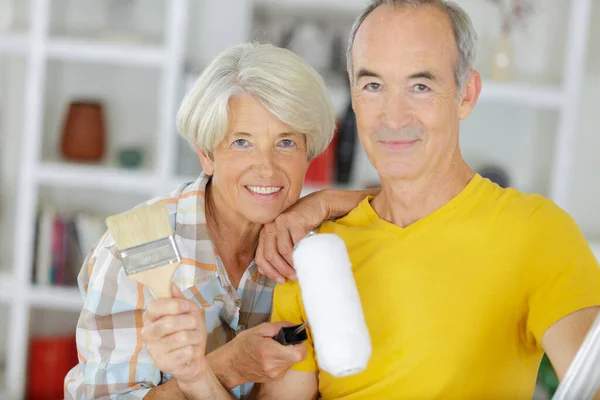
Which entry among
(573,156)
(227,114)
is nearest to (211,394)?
(227,114)

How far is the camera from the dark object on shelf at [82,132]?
3359mm

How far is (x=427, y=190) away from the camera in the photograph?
1.39 metres

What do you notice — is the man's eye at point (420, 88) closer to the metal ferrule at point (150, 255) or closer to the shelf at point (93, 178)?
the metal ferrule at point (150, 255)

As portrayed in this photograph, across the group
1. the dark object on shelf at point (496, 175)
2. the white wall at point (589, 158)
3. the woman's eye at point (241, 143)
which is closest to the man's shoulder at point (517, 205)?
the woman's eye at point (241, 143)

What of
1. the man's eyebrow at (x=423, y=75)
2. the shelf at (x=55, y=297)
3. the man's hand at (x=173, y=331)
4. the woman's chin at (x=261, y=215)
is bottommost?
the shelf at (x=55, y=297)

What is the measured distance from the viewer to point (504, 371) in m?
1.26

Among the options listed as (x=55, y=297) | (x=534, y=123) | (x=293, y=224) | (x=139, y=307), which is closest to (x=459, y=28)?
(x=293, y=224)

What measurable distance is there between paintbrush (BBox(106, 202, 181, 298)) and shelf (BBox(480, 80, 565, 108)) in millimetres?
2263

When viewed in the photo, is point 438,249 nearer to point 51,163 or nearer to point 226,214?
point 226,214

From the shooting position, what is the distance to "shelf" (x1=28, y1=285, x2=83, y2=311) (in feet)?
10.9

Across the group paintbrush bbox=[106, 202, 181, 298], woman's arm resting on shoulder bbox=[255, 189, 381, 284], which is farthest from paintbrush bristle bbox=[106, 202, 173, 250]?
woman's arm resting on shoulder bbox=[255, 189, 381, 284]

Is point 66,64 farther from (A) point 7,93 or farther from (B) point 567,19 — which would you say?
(B) point 567,19

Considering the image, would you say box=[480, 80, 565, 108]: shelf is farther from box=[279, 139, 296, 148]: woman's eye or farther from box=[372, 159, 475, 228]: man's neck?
box=[372, 159, 475, 228]: man's neck

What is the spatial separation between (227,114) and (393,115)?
421 mm
